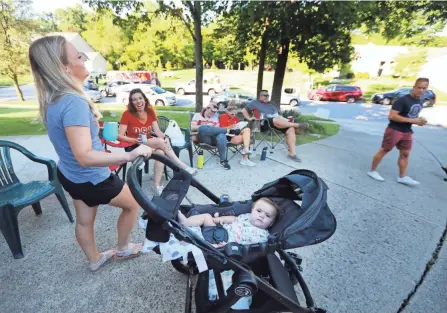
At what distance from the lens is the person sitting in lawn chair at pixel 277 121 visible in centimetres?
539

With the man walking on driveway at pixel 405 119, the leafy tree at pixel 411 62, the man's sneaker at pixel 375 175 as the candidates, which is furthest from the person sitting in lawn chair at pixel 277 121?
the leafy tree at pixel 411 62

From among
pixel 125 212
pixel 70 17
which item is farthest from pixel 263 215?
pixel 70 17

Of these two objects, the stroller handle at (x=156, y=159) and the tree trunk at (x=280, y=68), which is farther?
the tree trunk at (x=280, y=68)

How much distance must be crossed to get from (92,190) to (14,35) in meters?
17.5

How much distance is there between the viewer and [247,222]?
6.85 ft

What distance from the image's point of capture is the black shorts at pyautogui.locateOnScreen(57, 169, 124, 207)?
1.79 metres

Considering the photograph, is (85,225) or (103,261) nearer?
(85,225)

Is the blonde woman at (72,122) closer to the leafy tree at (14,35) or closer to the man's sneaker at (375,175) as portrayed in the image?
the man's sneaker at (375,175)

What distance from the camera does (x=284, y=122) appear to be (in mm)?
5484

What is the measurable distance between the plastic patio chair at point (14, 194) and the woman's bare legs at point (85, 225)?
80 centimetres

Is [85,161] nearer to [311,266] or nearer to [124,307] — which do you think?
[124,307]

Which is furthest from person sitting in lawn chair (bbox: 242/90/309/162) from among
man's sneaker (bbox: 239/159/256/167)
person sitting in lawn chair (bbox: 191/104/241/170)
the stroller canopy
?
the stroller canopy

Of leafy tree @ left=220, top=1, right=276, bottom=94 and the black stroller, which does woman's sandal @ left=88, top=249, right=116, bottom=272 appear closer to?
the black stroller

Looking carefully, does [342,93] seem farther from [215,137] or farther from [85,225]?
[85,225]
